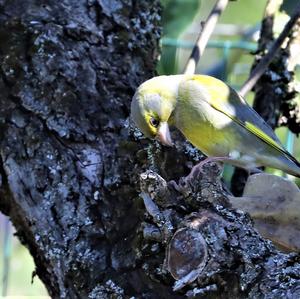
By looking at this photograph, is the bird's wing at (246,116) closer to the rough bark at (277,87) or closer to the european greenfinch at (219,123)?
the european greenfinch at (219,123)

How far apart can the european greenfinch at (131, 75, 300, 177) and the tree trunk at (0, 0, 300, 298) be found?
0.25 feet

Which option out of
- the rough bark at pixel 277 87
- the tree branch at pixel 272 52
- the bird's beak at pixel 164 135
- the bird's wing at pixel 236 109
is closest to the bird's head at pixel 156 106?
the bird's beak at pixel 164 135

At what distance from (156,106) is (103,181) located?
1.22 ft

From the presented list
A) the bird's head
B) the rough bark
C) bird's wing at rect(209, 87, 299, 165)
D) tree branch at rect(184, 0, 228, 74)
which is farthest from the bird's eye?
the rough bark

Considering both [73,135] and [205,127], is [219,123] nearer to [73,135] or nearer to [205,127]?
[205,127]

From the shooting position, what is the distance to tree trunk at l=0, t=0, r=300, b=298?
172 cm

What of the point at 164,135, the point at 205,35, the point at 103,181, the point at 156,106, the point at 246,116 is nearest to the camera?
the point at 103,181

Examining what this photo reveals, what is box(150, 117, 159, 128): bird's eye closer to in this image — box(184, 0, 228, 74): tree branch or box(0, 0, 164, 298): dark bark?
box(0, 0, 164, 298): dark bark

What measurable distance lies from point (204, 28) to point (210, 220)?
1.08 metres

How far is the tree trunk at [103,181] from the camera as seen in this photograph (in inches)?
67.9

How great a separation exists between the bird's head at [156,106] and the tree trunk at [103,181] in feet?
0.15

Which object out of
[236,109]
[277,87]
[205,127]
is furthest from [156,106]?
[277,87]

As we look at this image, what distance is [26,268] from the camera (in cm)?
462

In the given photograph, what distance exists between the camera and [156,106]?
2430mm
